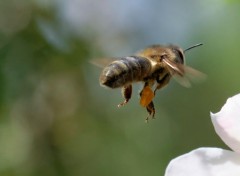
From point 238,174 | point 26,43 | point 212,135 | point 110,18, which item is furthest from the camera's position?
point 212,135

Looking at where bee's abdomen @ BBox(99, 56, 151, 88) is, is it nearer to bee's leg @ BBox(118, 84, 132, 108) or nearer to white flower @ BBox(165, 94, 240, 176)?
bee's leg @ BBox(118, 84, 132, 108)

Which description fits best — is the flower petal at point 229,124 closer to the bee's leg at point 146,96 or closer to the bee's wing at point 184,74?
the bee's wing at point 184,74

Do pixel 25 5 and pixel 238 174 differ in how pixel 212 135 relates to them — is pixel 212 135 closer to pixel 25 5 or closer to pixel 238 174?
pixel 25 5

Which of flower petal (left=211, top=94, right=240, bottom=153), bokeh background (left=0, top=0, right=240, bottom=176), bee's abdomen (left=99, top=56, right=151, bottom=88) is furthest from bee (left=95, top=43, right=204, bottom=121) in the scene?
bokeh background (left=0, top=0, right=240, bottom=176)

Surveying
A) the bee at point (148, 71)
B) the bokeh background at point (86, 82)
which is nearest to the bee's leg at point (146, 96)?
the bee at point (148, 71)

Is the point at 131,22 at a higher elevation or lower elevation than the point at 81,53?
higher

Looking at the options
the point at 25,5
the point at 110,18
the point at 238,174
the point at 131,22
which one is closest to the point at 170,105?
the point at 131,22

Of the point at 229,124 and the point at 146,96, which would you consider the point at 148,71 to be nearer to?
the point at 146,96

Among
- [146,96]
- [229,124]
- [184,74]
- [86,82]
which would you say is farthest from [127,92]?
[86,82]
